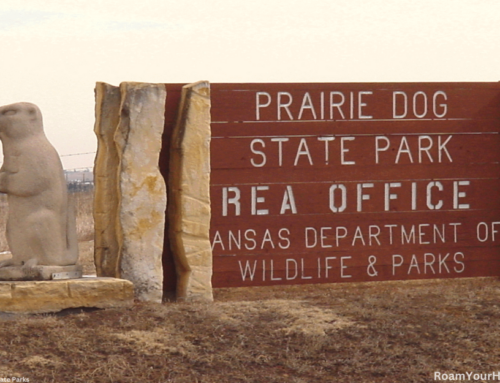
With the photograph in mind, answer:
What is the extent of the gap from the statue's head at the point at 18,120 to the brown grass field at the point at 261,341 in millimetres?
1697

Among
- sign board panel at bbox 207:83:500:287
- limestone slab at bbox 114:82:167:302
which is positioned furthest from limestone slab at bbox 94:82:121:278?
sign board panel at bbox 207:83:500:287

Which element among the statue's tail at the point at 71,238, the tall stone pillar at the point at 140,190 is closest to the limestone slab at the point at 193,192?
the tall stone pillar at the point at 140,190

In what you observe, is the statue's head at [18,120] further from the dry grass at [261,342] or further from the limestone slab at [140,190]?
the dry grass at [261,342]

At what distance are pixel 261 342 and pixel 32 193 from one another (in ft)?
8.40

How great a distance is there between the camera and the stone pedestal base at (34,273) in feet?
27.8

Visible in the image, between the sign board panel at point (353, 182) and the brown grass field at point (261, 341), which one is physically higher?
the sign board panel at point (353, 182)

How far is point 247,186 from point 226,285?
1040 millimetres

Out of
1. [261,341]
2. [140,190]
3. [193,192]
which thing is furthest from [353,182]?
[261,341]

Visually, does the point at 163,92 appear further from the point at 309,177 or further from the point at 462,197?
the point at 462,197

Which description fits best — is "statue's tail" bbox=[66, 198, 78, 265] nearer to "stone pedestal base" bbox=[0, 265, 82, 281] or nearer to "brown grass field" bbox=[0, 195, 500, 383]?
"stone pedestal base" bbox=[0, 265, 82, 281]

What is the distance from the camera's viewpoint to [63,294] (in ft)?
27.5

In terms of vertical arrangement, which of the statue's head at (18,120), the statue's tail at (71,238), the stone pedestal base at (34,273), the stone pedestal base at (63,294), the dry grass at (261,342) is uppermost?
the statue's head at (18,120)

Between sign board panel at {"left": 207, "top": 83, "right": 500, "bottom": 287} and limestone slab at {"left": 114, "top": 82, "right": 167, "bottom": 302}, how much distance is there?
801mm

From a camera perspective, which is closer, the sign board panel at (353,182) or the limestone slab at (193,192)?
the limestone slab at (193,192)
